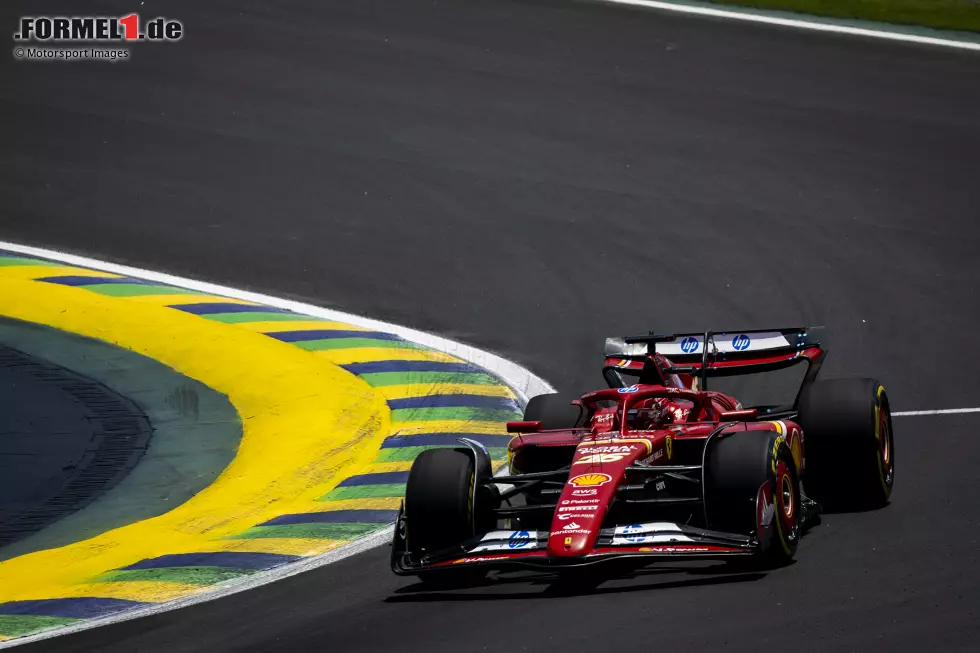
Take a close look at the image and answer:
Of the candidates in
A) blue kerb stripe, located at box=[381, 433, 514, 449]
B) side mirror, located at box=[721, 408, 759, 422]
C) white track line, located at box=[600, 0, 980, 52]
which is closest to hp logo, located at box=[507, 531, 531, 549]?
side mirror, located at box=[721, 408, 759, 422]

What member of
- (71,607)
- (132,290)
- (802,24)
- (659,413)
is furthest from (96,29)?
(659,413)

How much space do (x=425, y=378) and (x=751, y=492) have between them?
5.71 metres

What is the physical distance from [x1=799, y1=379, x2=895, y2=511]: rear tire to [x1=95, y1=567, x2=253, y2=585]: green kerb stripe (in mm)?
3651

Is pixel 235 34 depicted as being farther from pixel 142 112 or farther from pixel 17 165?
pixel 17 165

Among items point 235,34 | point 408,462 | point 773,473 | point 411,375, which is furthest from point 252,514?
point 235,34

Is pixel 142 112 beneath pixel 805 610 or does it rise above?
above

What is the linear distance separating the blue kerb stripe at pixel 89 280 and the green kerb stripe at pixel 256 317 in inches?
A: 50.9

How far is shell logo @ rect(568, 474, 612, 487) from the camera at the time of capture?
858 cm

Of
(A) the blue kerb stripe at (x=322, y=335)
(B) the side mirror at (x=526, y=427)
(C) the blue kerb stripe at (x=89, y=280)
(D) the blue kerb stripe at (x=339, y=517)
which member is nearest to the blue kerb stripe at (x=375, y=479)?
(D) the blue kerb stripe at (x=339, y=517)

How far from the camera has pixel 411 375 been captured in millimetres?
13695

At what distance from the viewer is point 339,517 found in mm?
10641

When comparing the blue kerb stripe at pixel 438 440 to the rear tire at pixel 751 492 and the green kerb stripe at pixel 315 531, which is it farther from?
the rear tire at pixel 751 492

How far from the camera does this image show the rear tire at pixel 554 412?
35.1 feet

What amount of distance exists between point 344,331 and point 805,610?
26.2ft
